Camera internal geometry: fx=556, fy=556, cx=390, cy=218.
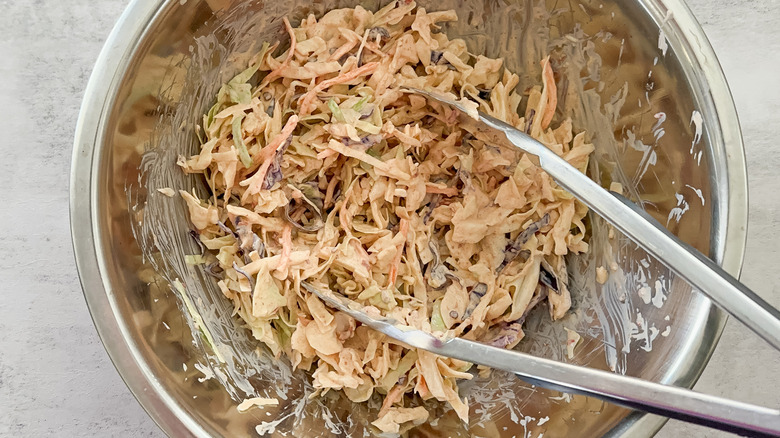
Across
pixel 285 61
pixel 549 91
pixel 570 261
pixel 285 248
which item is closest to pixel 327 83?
pixel 285 61

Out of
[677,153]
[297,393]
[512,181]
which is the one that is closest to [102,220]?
[297,393]

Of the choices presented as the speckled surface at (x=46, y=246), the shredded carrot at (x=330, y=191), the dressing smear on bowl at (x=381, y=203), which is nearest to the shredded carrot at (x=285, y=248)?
the dressing smear on bowl at (x=381, y=203)

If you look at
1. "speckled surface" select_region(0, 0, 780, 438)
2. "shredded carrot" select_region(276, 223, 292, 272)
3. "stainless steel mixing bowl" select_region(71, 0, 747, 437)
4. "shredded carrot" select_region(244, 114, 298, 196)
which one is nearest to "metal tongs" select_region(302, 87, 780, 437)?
"stainless steel mixing bowl" select_region(71, 0, 747, 437)

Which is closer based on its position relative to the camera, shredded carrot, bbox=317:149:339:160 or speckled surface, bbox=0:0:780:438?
shredded carrot, bbox=317:149:339:160

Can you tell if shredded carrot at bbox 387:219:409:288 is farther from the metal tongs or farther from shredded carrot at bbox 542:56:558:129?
shredded carrot at bbox 542:56:558:129

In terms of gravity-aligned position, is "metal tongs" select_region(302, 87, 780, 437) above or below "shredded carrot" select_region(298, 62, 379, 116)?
below

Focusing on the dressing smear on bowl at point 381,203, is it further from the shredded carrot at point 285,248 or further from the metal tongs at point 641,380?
the metal tongs at point 641,380

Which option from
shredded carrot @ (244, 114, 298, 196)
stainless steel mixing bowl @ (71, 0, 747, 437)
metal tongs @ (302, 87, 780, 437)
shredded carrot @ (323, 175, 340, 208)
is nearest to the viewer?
metal tongs @ (302, 87, 780, 437)
